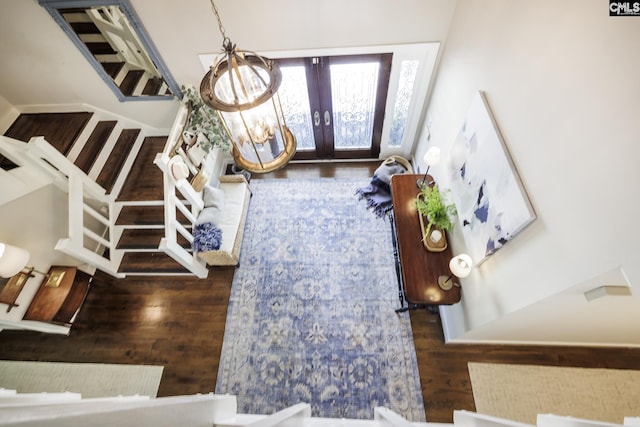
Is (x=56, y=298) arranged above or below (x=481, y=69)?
below

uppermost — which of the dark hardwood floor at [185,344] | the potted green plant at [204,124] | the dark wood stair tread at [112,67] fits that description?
the dark wood stair tread at [112,67]

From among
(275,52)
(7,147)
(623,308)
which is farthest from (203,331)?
(623,308)

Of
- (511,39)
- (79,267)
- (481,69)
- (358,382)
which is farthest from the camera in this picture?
(79,267)

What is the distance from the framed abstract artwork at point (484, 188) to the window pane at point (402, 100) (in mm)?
1283

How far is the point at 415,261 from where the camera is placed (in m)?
2.53

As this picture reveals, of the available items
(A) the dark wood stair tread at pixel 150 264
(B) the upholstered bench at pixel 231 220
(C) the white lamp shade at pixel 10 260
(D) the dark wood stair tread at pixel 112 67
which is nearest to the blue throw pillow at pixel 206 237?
(B) the upholstered bench at pixel 231 220

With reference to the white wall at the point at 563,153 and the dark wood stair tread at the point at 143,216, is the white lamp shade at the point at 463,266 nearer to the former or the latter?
the white wall at the point at 563,153

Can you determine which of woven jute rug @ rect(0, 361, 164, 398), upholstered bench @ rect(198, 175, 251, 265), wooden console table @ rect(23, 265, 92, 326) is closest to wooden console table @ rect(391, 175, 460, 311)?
upholstered bench @ rect(198, 175, 251, 265)

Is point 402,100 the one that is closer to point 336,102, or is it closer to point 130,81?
point 336,102

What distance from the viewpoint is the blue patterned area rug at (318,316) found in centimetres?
268

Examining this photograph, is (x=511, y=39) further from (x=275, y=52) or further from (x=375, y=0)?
(x=275, y=52)

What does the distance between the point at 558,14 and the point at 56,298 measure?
15.5 feet

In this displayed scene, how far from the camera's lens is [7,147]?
2.46m

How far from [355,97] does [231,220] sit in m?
2.23
